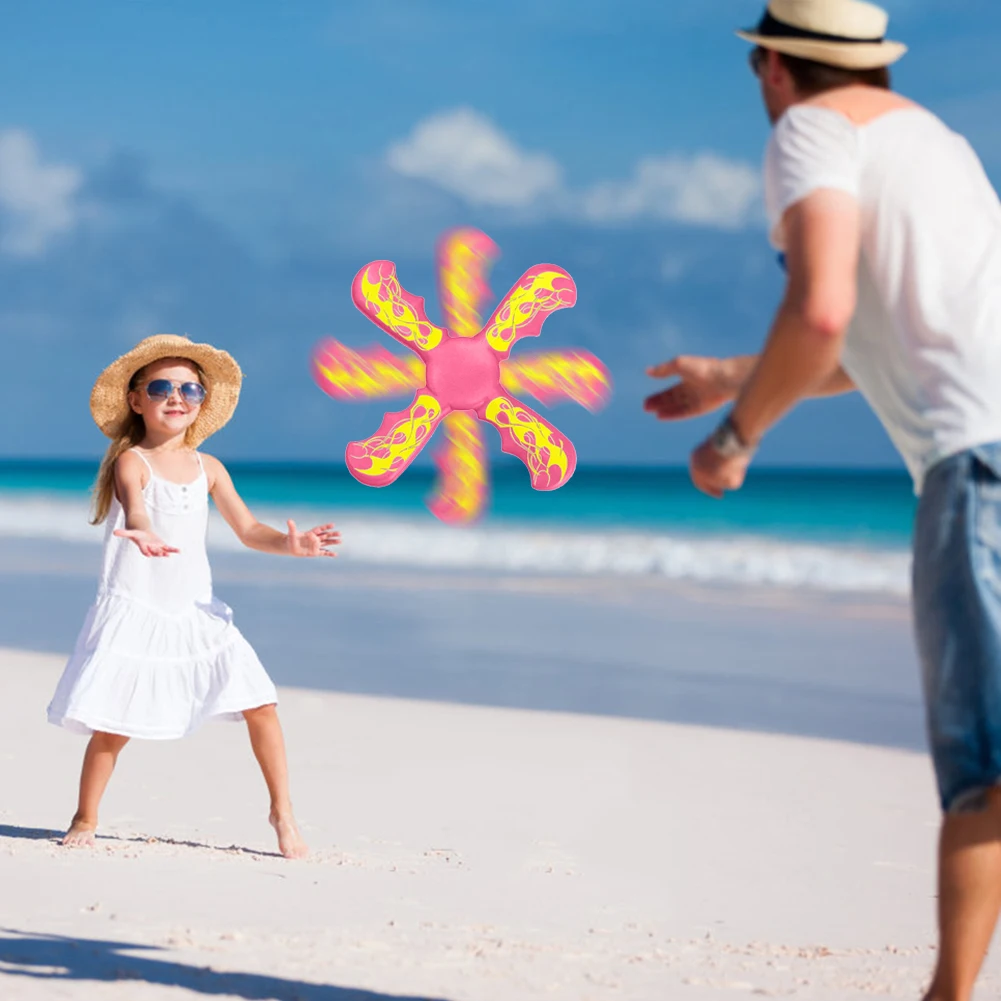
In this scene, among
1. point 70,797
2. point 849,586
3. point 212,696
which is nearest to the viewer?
point 212,696

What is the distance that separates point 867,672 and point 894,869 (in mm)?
3784

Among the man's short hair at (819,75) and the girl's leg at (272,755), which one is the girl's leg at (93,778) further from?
the man's short hair at (819,75)

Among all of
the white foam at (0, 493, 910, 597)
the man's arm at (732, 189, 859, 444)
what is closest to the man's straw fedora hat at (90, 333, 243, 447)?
the man's arm at (732, 189, 859, 444)

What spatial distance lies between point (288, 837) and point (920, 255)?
2.40 m

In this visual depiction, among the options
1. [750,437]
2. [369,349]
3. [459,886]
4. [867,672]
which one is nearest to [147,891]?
[459,886]

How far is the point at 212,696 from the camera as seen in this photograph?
3818mm

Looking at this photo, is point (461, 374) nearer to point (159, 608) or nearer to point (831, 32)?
point (159, 608)

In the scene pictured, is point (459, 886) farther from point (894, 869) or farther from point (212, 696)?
point (894, 869)

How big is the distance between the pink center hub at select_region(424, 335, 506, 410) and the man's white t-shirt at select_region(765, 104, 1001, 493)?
163cm

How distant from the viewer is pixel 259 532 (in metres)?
3.93

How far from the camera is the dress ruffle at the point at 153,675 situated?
3.74 metres

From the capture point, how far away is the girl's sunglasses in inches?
153

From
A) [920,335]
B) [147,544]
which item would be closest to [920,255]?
[920,335]

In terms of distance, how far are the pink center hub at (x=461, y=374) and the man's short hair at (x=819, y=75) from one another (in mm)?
1629
